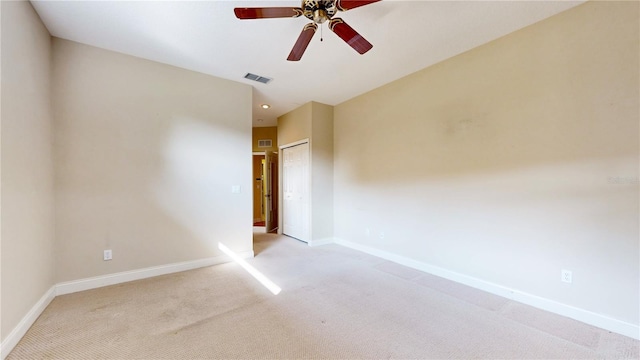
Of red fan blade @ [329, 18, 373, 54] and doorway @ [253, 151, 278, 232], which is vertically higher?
red fan blade @ [329, 18, 373, 54]

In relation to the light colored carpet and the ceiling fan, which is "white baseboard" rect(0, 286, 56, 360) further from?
the ceiling fan

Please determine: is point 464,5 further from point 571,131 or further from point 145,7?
point 145,7

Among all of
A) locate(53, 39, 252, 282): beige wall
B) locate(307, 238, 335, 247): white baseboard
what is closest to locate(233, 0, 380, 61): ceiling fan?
locate(53, 39, 252, 282): beige wall

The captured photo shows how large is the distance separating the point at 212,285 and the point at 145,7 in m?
2.83

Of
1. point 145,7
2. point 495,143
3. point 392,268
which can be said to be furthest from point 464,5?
point 392,268

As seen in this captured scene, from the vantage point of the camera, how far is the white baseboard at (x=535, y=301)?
196 centimetres

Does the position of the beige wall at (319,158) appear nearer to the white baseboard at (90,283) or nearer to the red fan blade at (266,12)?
the white baseboard at (90,283)

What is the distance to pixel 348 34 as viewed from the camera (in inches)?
77.9

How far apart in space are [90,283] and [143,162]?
144 cm

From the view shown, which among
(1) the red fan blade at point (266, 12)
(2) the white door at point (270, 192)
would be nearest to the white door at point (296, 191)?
(2) the white door at point (270, 192)

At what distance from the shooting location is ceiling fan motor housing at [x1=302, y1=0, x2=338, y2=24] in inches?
69.2

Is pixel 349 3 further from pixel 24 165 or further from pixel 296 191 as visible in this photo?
pixel 296 191

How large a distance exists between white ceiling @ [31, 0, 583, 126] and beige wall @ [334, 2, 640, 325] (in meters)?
0.33

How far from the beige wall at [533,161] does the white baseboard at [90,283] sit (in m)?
2.77
